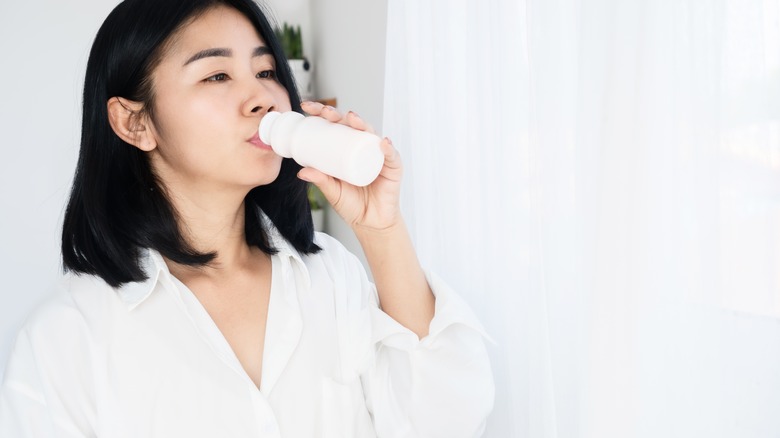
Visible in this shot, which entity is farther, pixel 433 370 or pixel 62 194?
pixel 62 194

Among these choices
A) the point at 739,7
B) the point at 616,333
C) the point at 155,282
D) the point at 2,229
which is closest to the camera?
the point at 739,7

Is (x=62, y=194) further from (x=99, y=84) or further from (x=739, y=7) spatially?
(x=739, y=7)

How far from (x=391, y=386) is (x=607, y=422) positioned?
33 cm

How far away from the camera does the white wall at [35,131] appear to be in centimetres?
245

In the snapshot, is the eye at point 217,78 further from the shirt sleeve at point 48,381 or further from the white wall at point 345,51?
the white wall at point 345,51

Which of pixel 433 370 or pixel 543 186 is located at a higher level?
pixel 543 186

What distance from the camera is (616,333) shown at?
0.78 meters

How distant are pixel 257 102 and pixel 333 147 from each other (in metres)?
0.20

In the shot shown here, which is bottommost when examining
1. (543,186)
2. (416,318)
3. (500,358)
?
(500,358)

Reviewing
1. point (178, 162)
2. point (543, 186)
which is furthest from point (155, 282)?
point (543, 186)

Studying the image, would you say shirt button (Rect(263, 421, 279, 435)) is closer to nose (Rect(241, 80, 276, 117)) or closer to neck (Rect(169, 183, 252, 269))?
neck (Rect(169, 183, 252, 269))

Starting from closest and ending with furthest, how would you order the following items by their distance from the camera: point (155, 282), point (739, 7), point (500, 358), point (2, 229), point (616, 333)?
point (739, 7) → point (616, 333) → point (155, 282) → point (500, 358) → point (2, 229)

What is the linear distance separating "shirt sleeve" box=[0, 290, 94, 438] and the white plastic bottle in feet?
1.27

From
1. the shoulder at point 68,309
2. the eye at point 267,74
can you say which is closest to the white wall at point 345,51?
the eye at point 267,74
